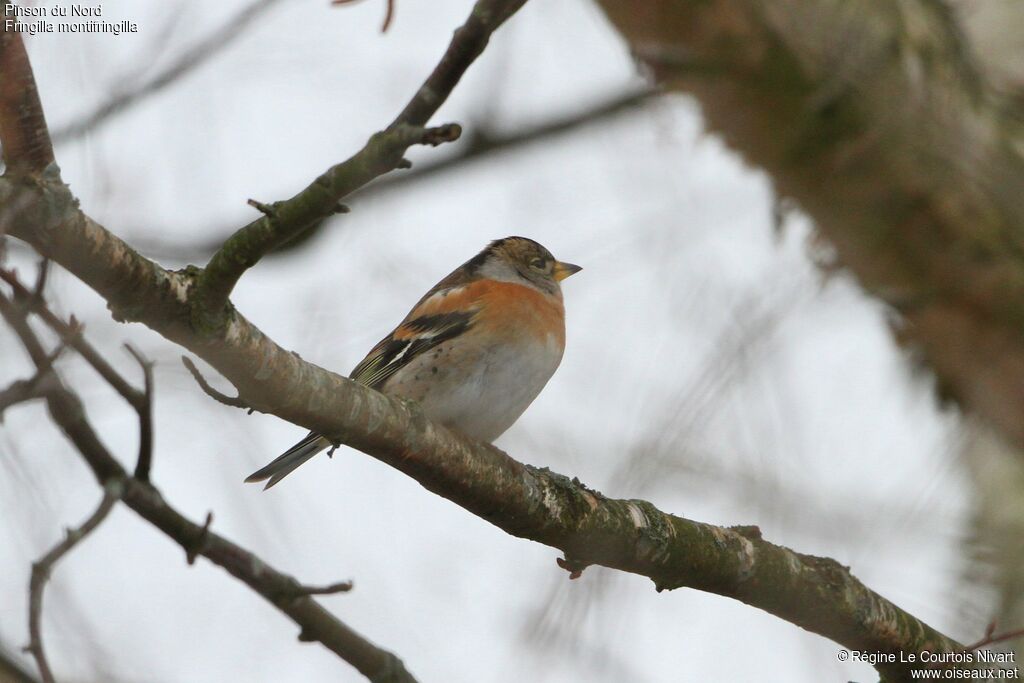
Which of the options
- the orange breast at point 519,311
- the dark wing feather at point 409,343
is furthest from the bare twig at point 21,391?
the orange breast at point 519,311

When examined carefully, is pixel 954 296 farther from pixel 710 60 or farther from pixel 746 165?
pixel 710 60

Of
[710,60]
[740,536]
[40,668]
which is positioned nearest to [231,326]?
[40,668]

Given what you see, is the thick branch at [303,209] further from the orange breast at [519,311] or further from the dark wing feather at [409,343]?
the orange breast at [519,311]

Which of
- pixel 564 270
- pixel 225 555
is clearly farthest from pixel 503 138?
pixel 225 555

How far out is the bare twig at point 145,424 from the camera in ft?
8.09

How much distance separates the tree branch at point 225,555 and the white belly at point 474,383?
1.25m

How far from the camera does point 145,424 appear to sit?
2.66 meters

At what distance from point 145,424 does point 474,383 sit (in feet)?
5.95

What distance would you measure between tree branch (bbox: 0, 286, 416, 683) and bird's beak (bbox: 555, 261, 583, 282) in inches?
116

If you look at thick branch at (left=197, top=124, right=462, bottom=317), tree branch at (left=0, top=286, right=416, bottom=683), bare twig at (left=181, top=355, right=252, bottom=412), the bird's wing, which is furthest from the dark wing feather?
thick branch at (left=197, top=124, right=462, bottom=317)

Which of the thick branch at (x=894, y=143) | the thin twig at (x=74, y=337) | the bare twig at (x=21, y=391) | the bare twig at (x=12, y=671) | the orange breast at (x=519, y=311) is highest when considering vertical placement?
the thick branch at (x=894, y=143)

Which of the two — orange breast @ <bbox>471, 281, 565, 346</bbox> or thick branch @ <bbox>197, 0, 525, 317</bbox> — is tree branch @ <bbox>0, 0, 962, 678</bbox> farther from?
orange breast @ <bbox>471, 281, 565, 346</bbox>

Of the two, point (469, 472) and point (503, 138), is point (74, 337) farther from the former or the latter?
point (503, 138)

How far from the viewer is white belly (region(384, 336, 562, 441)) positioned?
4.27 meters
